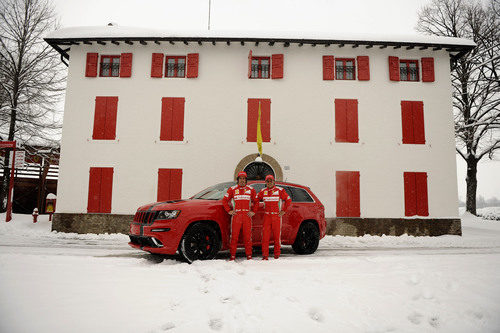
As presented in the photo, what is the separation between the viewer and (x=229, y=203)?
6.13 metres

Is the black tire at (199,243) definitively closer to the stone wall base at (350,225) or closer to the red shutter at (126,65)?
the stone wall base at (350,225)

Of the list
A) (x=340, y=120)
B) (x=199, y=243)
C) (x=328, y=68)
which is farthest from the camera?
(x=328, y=68)

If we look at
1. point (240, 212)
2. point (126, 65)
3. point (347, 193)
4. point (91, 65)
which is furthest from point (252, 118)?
point (240, 212)

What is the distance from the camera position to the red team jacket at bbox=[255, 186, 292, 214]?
629cm

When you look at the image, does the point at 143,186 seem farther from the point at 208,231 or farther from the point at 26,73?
the point at 26,73

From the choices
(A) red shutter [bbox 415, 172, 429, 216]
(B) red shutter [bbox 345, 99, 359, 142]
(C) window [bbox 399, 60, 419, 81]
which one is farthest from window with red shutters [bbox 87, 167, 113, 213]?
(C) window [bbox 399, 60, 419, 81]

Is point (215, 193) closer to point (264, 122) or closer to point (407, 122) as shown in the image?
point (264, 122)

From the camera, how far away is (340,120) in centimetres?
1338

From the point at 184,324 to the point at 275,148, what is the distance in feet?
35.2

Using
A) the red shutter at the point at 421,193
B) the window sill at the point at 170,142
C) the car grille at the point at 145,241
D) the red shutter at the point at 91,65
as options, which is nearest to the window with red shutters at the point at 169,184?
the window sill at the point at 170,142

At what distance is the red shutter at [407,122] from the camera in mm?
13414

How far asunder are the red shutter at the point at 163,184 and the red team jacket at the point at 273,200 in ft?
24.0

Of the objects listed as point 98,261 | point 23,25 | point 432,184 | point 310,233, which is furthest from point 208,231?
point 23,25

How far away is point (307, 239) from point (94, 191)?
955 cm
